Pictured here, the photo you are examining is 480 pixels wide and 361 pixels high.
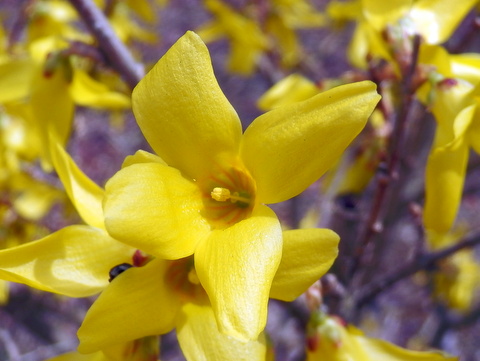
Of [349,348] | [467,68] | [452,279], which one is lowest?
[452,279]

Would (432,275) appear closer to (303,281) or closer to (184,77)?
(303,281)

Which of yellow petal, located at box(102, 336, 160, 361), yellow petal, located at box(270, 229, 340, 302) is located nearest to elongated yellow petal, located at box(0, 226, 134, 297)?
yellow petal, located at box(102, 336, 160, 361)

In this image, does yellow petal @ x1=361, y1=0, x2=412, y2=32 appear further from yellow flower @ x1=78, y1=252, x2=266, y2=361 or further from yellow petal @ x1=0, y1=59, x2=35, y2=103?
yellow petal @ x1=0, y1=59, x2=35, y2=103

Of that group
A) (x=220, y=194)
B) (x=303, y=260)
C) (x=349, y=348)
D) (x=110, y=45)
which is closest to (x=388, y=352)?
(x=349, y=348)

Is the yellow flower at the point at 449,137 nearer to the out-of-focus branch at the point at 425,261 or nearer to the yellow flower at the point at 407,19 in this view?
the yellow flower at the point at 407,19

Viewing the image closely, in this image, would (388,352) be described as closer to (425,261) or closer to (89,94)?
(425,261)

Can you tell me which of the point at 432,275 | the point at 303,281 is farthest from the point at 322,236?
the point at 432,275
